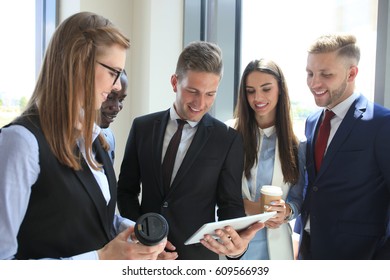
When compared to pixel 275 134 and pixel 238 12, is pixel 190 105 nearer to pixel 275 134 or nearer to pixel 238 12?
pixel 275 134

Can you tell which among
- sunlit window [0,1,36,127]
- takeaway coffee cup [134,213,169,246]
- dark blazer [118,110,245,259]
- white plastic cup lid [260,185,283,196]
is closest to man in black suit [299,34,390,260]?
white plastic cup lid [260,185,283,196]

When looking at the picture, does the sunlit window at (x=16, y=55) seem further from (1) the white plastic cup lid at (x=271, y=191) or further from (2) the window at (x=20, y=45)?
(1) the white plastic cup lid at (x=271, y=191)

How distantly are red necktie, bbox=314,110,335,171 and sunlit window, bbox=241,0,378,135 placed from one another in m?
0.28

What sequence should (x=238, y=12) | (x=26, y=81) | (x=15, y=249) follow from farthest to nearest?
(x=26, y=81)
(x=238, y=12)
(x=15, y=249)

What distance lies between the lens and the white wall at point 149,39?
3.09 metres

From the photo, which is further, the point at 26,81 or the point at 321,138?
the point at 26,81

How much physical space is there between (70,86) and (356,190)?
128 centimetres

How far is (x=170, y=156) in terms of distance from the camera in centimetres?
166

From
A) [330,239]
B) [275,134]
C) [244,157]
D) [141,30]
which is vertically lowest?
[330,239]

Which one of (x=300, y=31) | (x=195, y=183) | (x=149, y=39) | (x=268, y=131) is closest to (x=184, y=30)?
(x=149, y=39)

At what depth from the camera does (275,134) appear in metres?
1.93

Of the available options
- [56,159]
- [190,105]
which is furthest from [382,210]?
[56,159]

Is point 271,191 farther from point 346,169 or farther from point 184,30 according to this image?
point 184,30
